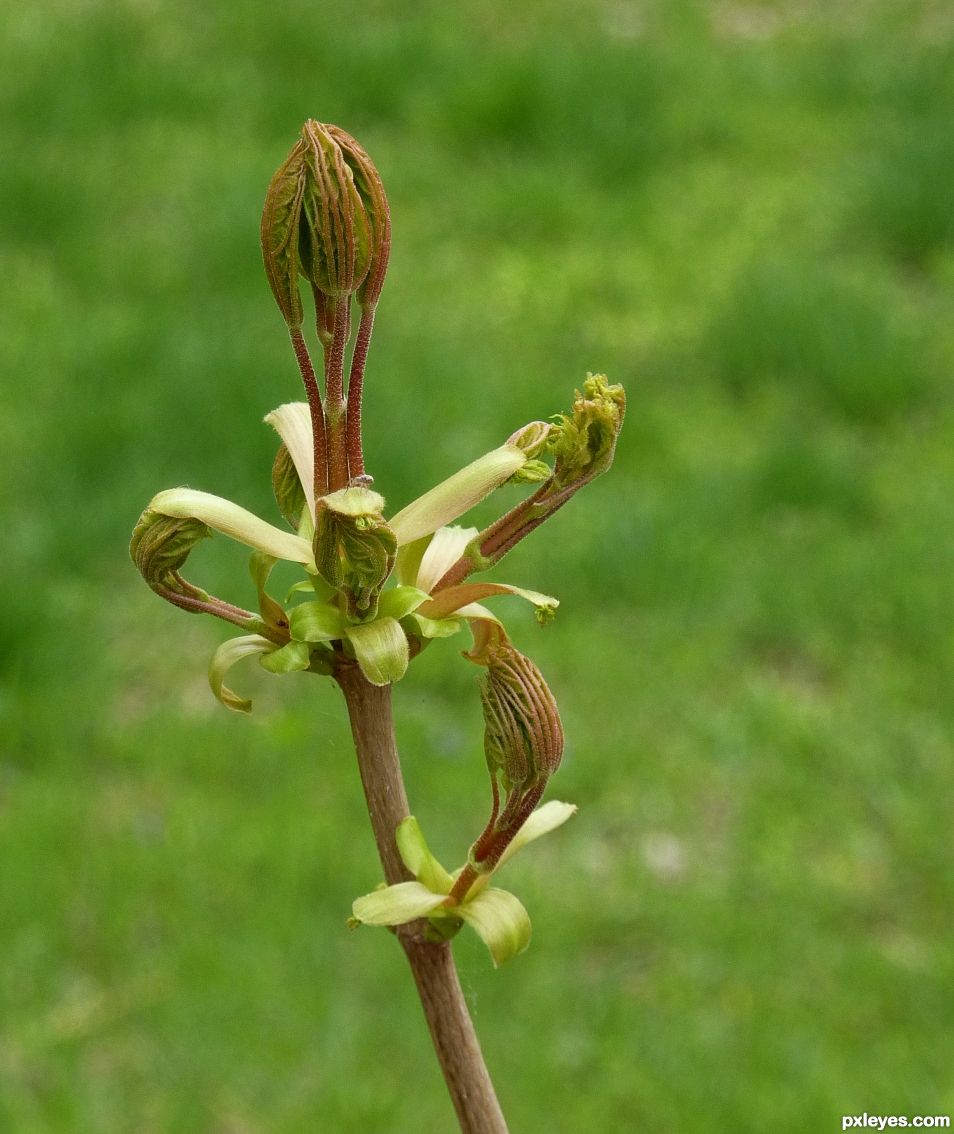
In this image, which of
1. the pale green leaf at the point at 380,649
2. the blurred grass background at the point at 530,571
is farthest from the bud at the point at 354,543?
the blurred grass background at the point at 530,571

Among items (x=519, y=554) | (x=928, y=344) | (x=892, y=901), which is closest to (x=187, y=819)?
(x=519, y=554)

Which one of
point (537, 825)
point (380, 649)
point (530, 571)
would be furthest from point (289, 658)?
point (530, 571)

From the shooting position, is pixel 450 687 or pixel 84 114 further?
pixel 84 114

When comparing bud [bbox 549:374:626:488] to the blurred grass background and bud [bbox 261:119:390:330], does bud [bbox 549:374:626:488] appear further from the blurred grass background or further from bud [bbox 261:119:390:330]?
the blurred grass background

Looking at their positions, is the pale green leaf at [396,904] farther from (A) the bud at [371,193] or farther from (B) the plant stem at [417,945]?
(A) the bud at [371,193]

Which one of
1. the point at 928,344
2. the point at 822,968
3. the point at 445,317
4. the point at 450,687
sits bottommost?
the point at 822,968

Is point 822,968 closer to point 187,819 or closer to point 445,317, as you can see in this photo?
point 187,819

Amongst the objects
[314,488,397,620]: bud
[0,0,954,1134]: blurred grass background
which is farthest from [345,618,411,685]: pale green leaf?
[0,0,954,1134]: blurred grass background

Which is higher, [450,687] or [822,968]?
[450,687]
